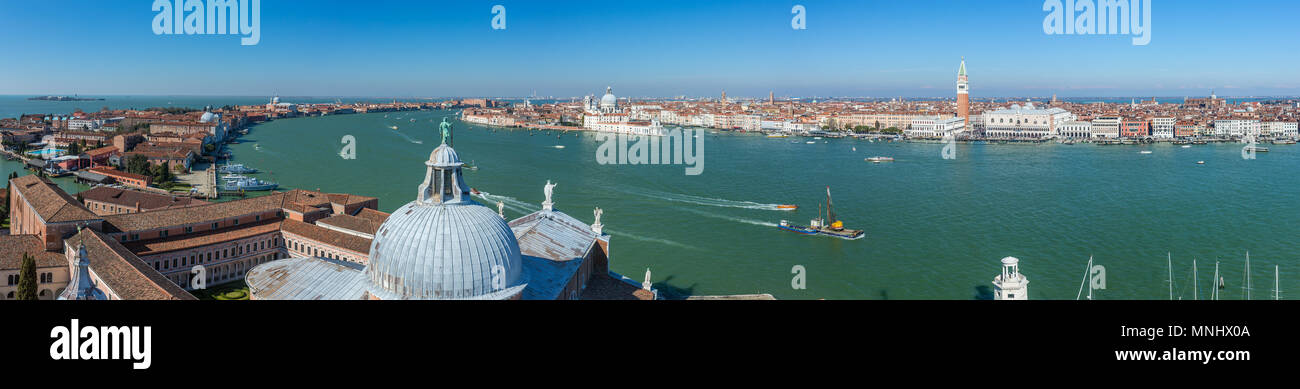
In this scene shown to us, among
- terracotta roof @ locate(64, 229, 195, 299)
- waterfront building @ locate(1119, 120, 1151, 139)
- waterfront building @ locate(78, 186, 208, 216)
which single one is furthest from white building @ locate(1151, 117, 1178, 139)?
terracotta roof @ locate(64, 229, 195, 299)

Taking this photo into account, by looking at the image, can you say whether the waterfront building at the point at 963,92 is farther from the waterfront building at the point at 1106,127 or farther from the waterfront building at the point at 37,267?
the waterfront building at the point at 37,267

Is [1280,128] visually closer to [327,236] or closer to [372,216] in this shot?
[372,216]

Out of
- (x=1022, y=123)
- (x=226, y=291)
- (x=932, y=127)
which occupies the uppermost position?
(x=1022, y=123)

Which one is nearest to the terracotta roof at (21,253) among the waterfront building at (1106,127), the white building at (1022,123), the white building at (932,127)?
the white building at (932,127)

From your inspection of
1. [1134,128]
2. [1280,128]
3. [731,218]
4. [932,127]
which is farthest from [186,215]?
[1280,128]

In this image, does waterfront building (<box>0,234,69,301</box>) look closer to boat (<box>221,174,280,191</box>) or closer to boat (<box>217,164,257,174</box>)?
boat (<box>221,174,280,191</box>)
